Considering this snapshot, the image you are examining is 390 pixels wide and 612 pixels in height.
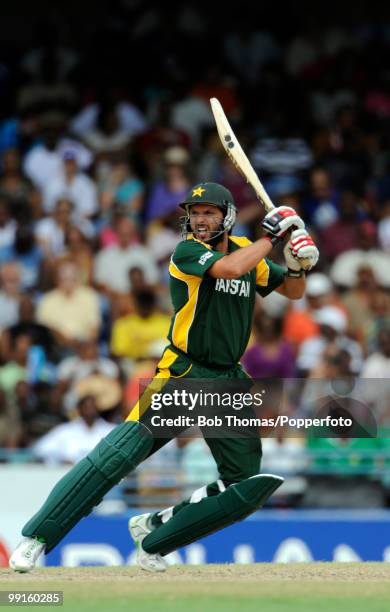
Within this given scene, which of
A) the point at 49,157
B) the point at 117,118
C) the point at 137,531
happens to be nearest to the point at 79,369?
the point at 49,157

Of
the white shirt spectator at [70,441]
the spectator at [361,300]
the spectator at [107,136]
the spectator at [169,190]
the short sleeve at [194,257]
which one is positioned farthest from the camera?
the spectator at [107,136]

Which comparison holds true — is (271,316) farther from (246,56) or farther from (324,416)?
(246,56)

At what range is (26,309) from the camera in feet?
40.4

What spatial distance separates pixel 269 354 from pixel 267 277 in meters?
4.56

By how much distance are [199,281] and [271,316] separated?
5132 millimetres

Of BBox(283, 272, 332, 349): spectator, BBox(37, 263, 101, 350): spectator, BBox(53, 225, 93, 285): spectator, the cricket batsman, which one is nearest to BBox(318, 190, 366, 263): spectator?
BBox(283, 272, 332, 349): spectator

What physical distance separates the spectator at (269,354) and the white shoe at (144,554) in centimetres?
427

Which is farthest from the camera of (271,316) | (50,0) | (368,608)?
(50,0)

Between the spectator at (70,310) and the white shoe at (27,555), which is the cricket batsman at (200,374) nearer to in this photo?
the white shoe at (27,555)

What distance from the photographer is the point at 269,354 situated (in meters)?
11.7

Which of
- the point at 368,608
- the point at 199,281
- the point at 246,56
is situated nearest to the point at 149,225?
the point at 246,56

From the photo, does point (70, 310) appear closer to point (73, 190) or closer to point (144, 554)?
point (73, 190)

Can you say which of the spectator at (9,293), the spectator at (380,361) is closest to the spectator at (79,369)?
the spectator at (9,293)

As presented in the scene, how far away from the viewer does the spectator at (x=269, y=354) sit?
11.6 m
